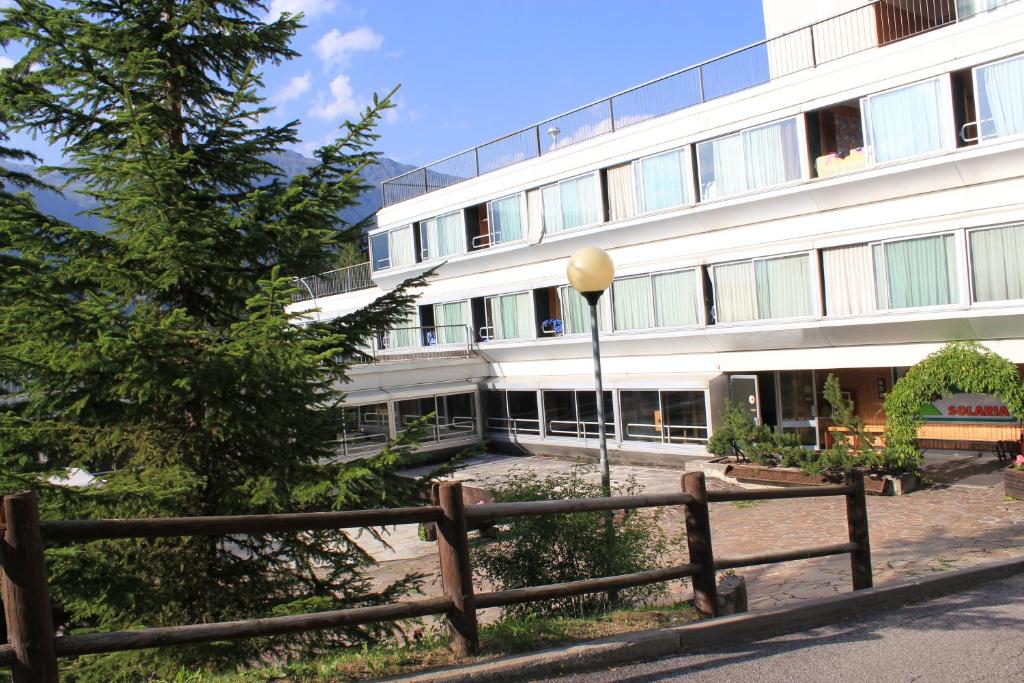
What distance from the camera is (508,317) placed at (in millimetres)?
27750

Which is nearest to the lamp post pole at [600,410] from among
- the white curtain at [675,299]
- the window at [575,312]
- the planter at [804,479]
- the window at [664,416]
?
the planter at [804,479]

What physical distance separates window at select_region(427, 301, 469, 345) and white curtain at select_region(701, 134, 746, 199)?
11163 millimetres

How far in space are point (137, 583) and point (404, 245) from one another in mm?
25690

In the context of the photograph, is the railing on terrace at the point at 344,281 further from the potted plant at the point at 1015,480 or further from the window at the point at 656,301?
the potted plant at the point at 1015,480

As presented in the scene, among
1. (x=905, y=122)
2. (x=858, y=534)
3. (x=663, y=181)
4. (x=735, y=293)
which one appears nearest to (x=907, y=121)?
(x=905, y=122)

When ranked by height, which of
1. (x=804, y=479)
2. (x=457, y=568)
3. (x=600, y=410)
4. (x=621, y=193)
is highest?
(x=621, y=193)

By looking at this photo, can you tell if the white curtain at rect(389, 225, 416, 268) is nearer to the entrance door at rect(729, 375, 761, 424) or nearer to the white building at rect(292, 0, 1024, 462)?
the white building at rect(292, 0, 1024, 462)

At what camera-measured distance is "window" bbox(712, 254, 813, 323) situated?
64.2 ft

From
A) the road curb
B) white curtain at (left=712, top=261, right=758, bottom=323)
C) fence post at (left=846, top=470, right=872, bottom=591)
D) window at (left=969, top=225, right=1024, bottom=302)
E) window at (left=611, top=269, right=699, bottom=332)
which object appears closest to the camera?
the road curb

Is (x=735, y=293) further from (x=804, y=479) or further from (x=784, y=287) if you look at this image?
(x=804, y=479)

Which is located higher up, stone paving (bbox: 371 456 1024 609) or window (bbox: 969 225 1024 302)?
window (bbox: 969 225 1024 302)

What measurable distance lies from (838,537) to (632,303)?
11.7m

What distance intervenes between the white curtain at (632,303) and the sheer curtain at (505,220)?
4209 millimetres

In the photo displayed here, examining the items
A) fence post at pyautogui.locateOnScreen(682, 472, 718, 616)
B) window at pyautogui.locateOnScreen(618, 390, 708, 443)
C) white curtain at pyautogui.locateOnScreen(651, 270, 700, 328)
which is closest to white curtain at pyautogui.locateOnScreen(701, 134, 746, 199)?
white curtain at pyautogui.locateOnScreen(651, 270, 700, 328)
